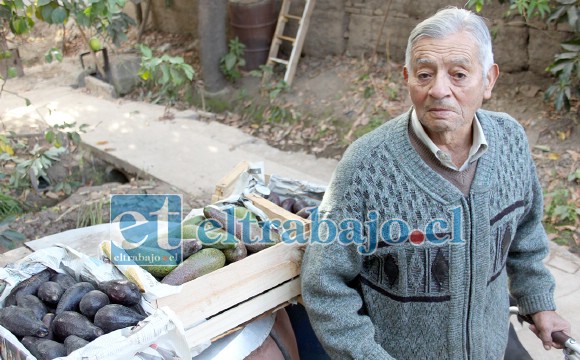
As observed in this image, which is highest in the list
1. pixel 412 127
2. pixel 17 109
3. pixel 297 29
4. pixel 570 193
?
pixel 412 127

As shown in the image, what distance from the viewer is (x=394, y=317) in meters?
1.85

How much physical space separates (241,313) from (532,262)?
3.63 ft

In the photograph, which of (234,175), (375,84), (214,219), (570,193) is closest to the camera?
(214,219)

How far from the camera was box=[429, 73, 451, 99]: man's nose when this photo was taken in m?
1.67

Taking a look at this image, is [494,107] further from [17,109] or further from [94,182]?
[17,109]

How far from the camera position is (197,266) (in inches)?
78.7

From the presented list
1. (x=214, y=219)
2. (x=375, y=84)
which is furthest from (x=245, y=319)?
(x=375, y=84)

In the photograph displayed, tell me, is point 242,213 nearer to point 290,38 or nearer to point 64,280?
point 64,280

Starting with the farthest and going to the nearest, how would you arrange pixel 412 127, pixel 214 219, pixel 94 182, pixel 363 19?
1. pixel 363 19
2. pixel 94 182
3. pixel 214 219
4. pixel 412 127

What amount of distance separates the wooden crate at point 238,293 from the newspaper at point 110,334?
144 mm

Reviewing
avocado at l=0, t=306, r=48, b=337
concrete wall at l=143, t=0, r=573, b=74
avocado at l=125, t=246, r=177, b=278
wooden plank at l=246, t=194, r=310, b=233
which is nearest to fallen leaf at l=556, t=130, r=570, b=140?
concrete wall at l=143, t=0, r=573, b=74

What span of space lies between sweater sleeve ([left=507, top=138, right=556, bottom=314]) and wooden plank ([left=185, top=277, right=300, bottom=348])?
0.85 m

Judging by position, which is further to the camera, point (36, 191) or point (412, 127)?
point (36, 191)

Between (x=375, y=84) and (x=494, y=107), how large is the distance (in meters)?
1.50
